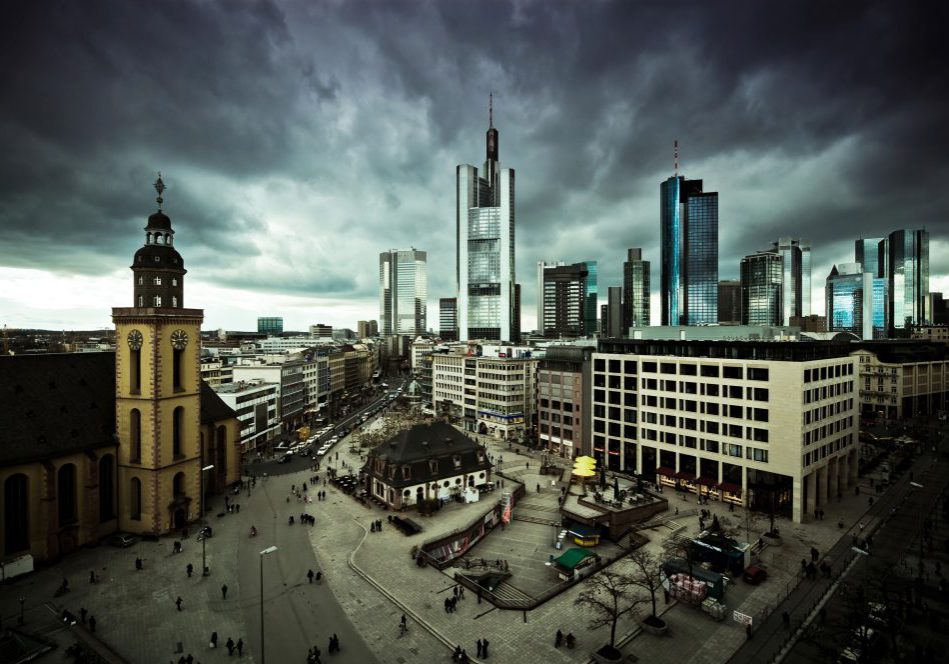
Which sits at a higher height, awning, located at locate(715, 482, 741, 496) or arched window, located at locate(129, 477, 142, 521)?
arched window, located at locate(129, 477, 142, 521)

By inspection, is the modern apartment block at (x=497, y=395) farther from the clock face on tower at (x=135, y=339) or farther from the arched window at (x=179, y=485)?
the clock face on tower at (x=135, y=339)

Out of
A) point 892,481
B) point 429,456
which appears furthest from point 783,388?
point 429,456

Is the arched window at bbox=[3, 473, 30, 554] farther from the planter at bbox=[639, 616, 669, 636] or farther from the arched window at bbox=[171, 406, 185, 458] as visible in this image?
the planter at bbox=[639, 616, 669, 636]

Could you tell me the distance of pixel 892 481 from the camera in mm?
67250

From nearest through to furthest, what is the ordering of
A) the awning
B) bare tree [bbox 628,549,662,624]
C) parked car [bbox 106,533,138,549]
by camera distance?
bare tree [bbox 628,549,662,624] < parked car [bbox 106,533,138,549] < the awning

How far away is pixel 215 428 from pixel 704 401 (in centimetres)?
6613

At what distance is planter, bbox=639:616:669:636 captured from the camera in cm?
3212

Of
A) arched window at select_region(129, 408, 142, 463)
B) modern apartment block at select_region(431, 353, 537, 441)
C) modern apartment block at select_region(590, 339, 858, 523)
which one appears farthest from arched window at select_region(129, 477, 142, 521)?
modern apartment block at select_region(431, 353, 537, 441)

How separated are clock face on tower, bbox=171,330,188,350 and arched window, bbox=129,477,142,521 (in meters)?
14.3

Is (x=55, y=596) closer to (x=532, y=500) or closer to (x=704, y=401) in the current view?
(x=532, y=500)

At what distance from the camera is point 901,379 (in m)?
109

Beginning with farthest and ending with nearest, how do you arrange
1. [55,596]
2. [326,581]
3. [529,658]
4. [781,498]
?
1. [781,498]
2. [326,581]
3. [55,596]
4. [529,658]

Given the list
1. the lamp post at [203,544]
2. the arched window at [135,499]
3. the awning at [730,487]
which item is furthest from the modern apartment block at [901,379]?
the arched window at [135,499]

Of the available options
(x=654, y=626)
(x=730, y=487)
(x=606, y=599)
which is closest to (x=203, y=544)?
(x=606, y=599)
